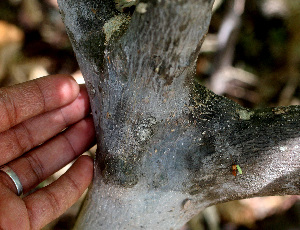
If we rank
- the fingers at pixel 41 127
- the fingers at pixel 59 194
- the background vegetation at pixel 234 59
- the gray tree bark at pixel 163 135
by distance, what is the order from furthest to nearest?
the background vegetation at pixel 234 59, the fingers at pixel 41 127, the fingers at pixel 59 194, the gray tree bark at pixel 163 135

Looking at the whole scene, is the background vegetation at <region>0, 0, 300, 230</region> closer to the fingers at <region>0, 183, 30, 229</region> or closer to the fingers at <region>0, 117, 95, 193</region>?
the fingers at <region>0, 117, 95, 193</region>

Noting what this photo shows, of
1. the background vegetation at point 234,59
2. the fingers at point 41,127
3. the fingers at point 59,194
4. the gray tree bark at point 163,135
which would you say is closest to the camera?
the gray tree bark at point 163,135

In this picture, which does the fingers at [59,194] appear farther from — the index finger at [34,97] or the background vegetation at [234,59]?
the background vegetation at [234,59]

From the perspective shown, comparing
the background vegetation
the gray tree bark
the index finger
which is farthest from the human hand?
the background vegetation

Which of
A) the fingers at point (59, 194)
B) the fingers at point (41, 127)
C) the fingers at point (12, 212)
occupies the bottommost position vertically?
the fingers at point (59, 194)

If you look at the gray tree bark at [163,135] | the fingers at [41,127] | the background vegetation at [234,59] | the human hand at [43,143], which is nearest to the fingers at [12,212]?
the human hand at [43,143]
